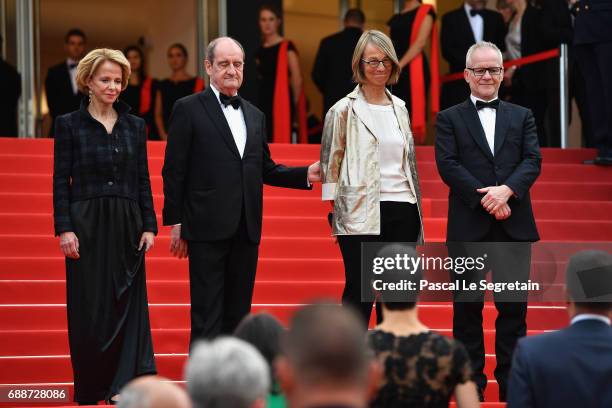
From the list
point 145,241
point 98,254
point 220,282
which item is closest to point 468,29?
point 145,241

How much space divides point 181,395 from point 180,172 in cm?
375

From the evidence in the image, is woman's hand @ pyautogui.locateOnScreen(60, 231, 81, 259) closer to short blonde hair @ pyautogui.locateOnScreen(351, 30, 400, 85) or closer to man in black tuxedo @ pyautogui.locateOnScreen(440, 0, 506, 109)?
short blonde hair @ pyautogui.locateOnScreen(351, 30, 400, 85)

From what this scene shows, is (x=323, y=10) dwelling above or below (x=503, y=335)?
above

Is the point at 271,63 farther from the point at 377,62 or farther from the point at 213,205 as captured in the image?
the point at 213,205

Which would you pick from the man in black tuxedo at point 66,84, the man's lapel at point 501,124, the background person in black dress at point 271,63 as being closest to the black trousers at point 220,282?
the man's lapel at point 501,124

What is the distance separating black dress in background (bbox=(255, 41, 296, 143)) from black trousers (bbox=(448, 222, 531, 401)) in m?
6.30

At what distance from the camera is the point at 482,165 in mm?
7508

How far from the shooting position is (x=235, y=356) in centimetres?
331

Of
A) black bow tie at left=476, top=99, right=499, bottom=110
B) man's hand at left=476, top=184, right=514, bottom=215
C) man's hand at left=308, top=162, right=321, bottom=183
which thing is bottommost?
man's hand at left=476, top=184, right=514, bottom=215

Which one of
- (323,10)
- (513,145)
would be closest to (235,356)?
(513,145)

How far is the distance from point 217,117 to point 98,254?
100 centimetres

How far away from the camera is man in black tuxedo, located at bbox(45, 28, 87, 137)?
13570 mm

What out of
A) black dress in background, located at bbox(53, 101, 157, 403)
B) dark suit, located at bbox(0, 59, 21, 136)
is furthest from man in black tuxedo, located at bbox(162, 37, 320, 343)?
dark suit, located at bbox(0, 59, 21, 136)

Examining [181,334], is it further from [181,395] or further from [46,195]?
[181,395]
